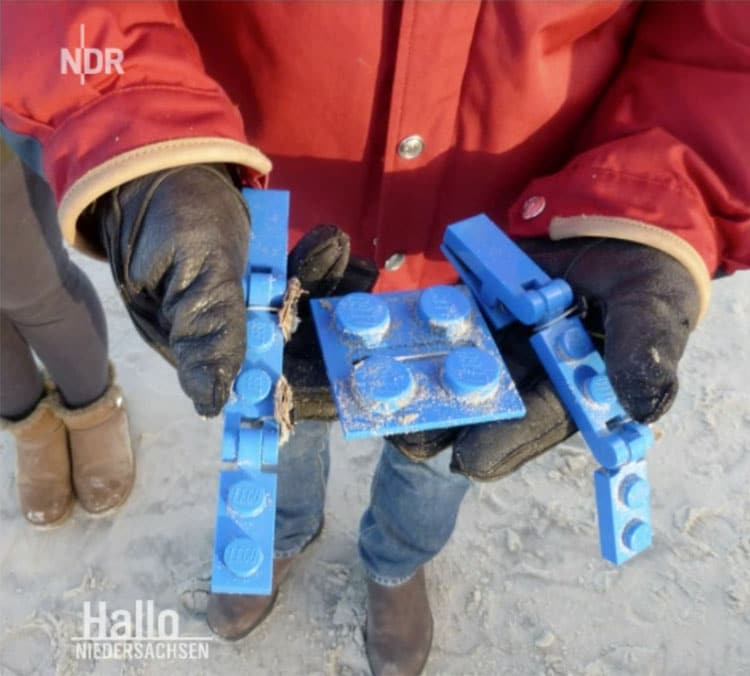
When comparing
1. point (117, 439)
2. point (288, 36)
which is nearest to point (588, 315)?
point (288, 36)

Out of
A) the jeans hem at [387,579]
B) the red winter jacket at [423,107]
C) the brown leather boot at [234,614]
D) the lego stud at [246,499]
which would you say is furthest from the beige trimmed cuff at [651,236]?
the brown leather boot at [234,614]

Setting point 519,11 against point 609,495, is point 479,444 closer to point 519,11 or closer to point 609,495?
point 609,495

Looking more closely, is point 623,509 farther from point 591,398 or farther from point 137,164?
point 137,164

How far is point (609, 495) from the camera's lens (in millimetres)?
846

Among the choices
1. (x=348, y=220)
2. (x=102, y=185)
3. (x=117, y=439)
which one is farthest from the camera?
(x=117, y=439)

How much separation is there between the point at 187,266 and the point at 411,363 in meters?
0.27

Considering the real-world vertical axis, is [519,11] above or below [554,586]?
above

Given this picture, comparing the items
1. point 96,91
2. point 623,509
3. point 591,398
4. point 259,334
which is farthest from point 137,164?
point 623,509

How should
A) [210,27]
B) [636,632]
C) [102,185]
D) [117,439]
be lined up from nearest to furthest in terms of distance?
[102,185], [210,27], [636,632], [117,439]

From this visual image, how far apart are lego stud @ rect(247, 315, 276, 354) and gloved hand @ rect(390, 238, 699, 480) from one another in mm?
188

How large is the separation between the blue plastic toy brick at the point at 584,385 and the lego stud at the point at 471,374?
0.07m

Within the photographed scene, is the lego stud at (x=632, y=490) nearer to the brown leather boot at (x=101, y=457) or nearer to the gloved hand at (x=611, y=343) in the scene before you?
the gloved hand at (x=611, y=343)

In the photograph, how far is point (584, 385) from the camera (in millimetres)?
832

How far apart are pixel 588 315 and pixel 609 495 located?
0.68ft
